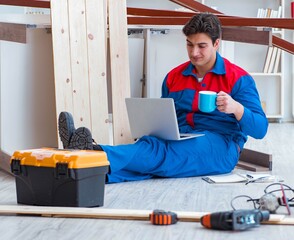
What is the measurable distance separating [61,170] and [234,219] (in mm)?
758

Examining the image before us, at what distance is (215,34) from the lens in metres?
3.86

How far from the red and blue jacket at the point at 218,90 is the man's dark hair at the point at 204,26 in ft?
0.54

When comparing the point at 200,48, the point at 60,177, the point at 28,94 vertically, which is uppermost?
the point at 200,48

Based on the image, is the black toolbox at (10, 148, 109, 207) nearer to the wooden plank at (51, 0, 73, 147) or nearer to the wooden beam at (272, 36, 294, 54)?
the wooden plank at (51, 0, 73, 147)

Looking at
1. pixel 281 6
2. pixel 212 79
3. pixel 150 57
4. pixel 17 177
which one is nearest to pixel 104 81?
pixel 212 79

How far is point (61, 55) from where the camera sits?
164 inches

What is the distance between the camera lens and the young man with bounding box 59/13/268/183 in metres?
3.68

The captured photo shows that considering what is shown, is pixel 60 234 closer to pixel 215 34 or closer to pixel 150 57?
pixel 215 34

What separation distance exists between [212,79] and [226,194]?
2.69 feet

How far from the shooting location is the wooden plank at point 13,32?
13.1 ft

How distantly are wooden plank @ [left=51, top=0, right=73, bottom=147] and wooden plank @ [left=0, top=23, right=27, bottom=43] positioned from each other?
18 centimetres

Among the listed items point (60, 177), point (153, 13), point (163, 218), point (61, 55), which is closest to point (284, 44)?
point (153, 13)

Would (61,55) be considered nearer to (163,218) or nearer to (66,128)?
(66,128)

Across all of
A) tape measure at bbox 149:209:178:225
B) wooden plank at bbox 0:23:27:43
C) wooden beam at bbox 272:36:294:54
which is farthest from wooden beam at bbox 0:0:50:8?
tape measure at bbox 149:209:178:225
